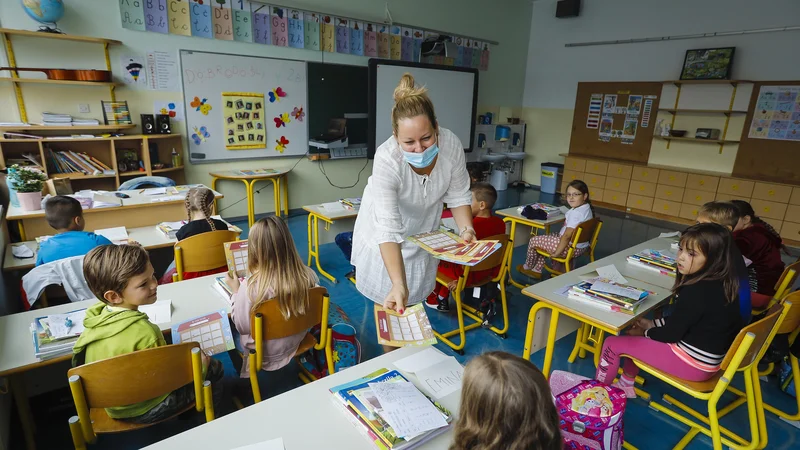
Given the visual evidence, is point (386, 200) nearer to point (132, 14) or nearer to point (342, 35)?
point (132, 14)

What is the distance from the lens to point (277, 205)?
19.7 feet

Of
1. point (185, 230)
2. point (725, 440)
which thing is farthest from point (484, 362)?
point (185, 230)

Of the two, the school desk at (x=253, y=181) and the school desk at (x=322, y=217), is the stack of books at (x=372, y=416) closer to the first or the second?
the school desk at (x=322, y=217)

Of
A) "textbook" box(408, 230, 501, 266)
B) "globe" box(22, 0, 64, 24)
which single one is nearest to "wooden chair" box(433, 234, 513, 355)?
"textbook" box(408, 230, 501, 266)

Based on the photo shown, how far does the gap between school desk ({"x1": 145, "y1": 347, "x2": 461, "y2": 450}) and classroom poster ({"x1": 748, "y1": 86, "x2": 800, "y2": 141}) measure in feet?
23.3

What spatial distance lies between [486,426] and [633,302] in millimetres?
1531

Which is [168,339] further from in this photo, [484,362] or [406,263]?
[484,362]

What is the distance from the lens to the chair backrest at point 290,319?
193cm

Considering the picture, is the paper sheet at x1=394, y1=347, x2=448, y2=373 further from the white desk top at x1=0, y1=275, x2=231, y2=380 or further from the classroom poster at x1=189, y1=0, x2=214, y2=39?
the classroom poster at x1=189, y1=0, x2=214, y2=39

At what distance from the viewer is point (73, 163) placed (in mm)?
4457

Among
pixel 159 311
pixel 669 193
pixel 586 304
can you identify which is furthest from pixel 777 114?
pixel 159 311

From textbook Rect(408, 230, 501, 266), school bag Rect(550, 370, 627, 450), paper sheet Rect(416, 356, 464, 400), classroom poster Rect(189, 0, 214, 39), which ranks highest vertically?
classroom poster Rect(189, 0, 214, 39)

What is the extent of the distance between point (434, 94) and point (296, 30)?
7.99 feet

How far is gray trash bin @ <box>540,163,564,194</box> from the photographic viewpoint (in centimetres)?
846
